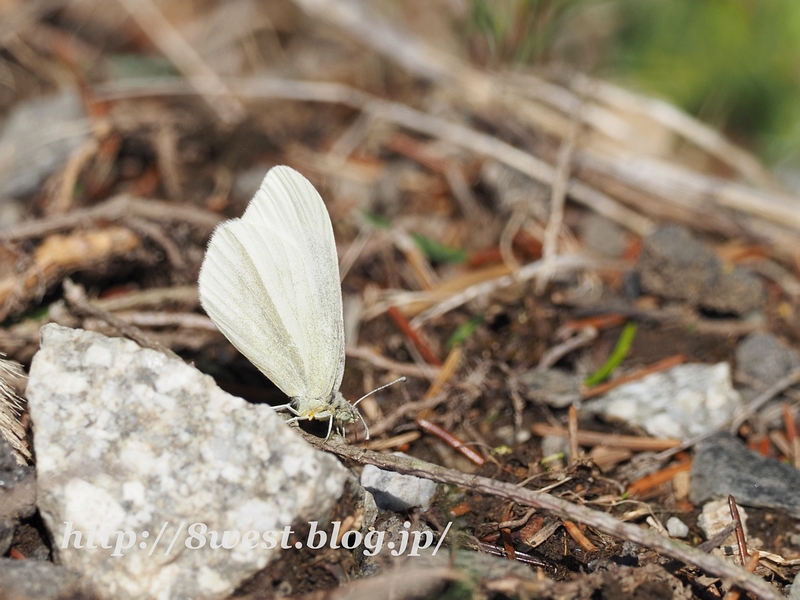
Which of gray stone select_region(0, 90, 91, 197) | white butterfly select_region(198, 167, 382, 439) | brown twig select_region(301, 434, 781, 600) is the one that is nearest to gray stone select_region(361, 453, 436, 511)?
brown twig select_region(301, 434, 781, 600)

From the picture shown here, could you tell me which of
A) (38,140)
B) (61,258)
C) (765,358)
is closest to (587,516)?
(765,358)

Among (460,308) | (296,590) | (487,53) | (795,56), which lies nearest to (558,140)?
(487,53)

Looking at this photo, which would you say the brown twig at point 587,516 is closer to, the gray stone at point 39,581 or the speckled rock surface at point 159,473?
the speckled rock surface at point 159,473

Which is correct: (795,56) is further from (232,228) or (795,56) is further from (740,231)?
(232,228)

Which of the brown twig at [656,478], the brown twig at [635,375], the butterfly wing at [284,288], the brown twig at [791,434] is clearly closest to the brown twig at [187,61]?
the butterfly wing at [284,288]

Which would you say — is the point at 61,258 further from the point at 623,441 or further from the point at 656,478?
the point at 656,478

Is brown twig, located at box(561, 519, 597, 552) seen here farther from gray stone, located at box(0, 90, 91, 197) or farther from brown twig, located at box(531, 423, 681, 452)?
gray stone, located at box(0, 90, 91, 197)
